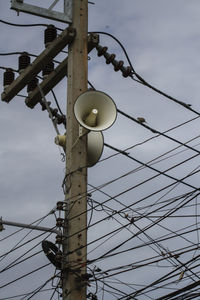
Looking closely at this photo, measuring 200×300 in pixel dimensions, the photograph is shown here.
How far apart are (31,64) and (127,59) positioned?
1682 millimetres

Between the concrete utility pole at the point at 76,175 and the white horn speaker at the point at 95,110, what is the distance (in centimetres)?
28

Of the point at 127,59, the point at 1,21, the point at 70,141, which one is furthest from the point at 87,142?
the point at 1,21

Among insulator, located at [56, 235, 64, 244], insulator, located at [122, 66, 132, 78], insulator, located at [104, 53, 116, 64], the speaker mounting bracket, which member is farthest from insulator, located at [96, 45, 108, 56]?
insulator, located at [56, 235, 64, 244]

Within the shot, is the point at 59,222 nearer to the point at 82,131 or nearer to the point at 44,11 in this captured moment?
the point at 82,131

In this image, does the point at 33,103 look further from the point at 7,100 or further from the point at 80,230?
the point at 80,230

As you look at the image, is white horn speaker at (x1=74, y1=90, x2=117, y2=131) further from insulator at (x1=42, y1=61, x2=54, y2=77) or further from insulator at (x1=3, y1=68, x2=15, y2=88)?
insulator at (x1=3, y1=68, x2=15, y2=88)

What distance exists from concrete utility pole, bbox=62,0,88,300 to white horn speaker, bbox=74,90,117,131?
28 cm

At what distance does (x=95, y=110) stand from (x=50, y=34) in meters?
2.02

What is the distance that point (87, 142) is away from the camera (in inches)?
481

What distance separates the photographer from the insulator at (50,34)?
13.3m

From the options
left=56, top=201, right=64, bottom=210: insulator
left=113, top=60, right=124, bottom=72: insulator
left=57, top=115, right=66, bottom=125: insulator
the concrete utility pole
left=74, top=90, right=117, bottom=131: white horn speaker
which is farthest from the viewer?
left=57, top=115, right=66, bottom=125: insulator

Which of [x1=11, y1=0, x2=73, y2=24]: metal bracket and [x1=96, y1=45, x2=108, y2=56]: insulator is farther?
[x1=96, y1=45, x2=108, y2=56]: insulator

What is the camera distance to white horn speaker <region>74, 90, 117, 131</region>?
1191 cm

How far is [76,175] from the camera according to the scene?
38.6ft
